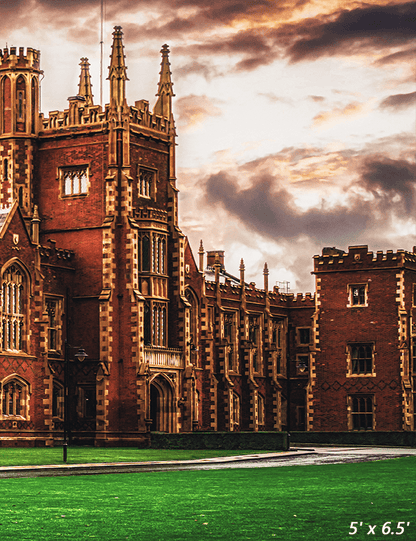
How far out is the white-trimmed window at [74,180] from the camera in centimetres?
6069

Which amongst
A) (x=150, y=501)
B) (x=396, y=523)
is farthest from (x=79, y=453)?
(x=396, y=523)

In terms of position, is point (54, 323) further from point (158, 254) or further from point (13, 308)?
point (158, 254)

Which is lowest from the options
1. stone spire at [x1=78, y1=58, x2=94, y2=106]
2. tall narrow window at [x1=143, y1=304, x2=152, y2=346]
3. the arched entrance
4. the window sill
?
the arched entrance

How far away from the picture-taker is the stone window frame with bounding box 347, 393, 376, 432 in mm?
69438

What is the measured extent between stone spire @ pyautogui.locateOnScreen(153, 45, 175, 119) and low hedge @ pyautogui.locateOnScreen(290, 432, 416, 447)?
2070cm

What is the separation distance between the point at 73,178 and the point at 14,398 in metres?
14.1

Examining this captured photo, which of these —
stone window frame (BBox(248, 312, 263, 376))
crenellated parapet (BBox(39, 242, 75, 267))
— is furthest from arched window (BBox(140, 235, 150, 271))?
stone window frame (BBox(248, 312, 263, 376))

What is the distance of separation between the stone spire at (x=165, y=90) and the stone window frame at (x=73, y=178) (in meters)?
7.22

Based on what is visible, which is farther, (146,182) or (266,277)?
(266,277)

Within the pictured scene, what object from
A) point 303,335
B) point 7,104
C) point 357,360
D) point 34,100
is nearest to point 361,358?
point 357,360

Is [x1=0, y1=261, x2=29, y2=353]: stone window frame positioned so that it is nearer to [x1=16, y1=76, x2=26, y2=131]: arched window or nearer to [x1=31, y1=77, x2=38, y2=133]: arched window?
[x1=16, y1=76, x2=26, y2=131]: arched window

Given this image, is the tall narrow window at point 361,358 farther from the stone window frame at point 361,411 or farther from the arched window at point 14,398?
the arched window at point 14,398

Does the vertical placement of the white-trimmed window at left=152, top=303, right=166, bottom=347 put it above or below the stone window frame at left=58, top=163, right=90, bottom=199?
below

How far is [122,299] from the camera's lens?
58.4 m
